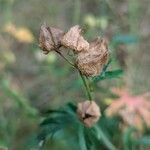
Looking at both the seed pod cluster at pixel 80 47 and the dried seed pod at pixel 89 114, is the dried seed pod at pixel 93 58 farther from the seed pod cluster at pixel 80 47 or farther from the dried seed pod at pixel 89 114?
the dried seed pod at pixel 89 114

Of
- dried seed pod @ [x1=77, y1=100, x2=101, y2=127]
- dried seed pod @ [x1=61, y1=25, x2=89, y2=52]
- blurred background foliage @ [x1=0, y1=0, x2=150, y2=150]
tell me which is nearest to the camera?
dried seed pod @ [x1=61, y1=25, x2=89, y2=52]

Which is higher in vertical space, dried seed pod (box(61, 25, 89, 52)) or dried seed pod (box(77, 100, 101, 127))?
dried seed pod (box(61, 25, 89, 52))

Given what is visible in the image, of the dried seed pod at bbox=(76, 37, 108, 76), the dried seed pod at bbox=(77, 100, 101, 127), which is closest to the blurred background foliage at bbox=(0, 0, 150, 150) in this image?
the dried seed pod at bbox=(77, 100, 101, 127)

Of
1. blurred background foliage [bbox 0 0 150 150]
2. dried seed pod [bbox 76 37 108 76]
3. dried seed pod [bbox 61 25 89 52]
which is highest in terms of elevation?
dried seed pod [bbox 61 25 89 52]

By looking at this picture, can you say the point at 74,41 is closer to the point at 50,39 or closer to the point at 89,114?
the point at 50,39

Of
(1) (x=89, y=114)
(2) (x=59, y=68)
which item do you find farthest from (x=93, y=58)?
(2) (x=59, y=68)

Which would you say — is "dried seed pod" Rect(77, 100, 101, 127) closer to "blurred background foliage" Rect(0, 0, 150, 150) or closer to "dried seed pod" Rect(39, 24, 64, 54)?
"dried seed pod" Rect(39, 24, 64, 54)

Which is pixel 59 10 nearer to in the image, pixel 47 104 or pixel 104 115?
pixel 47 104

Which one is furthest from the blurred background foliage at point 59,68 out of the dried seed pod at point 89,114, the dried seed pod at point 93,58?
the dried seed pod at point 93,58
